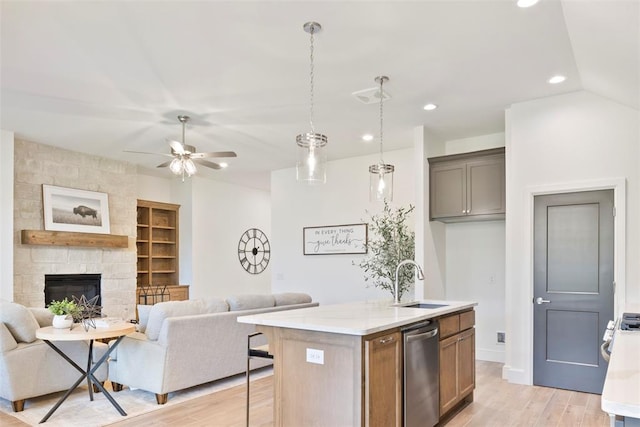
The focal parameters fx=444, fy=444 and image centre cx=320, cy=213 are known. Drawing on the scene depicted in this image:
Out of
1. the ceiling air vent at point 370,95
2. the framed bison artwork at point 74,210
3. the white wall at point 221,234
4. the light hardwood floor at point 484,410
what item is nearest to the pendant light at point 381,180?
the ceiling air vent at point 370,95

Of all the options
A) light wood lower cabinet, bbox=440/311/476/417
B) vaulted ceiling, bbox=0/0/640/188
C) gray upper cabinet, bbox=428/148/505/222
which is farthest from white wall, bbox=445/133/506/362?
light wood lower cabinet, bbox=440/311/476/417

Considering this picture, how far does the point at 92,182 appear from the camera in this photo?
271 inches

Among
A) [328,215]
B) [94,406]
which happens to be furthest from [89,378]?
[328,215]

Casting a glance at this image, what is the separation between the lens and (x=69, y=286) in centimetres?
652

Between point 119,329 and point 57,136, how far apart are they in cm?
341

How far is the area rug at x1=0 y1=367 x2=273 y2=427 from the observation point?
350cm

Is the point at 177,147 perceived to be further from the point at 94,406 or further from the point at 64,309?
the point at 94,406

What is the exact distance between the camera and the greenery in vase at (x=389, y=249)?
5832 millimetres

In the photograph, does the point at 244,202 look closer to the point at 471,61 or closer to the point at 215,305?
the point at 215,305

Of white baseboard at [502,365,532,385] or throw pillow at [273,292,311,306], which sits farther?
throw pillow at [273,292,311,306]

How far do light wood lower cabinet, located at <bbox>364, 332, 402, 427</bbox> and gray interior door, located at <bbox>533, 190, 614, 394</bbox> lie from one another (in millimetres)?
2448

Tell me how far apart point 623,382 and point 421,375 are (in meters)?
1.75

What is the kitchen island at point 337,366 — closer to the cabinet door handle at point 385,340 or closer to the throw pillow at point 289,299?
the cabinet door handle at point 385,340

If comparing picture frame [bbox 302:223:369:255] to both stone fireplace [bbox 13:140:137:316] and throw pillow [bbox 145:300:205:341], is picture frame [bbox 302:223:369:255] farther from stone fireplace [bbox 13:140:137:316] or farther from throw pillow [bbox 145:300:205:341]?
throw pillow [bbox 145:300:205:341]
